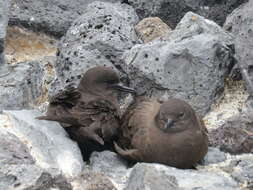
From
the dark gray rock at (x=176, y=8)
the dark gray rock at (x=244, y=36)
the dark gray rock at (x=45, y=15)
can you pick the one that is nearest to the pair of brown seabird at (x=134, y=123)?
the dark gray rock at (x=244, y=36)

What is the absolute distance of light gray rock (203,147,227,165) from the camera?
24.8 feet

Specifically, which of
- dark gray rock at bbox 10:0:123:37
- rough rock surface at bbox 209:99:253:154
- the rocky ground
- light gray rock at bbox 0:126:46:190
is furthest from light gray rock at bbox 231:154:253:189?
dark gray rock at bbox 10:0:123:37

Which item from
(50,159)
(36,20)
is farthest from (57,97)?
(36,20)

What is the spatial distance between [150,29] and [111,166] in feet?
10.5

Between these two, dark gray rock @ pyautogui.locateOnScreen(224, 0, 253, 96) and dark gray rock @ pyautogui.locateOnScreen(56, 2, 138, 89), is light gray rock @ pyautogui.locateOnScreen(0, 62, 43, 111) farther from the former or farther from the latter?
dark gray rock @ pyautogui.locateOnScreen(224, 0, 253, 96)

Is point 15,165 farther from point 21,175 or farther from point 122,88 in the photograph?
point 122,88

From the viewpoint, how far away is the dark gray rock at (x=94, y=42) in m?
9.12

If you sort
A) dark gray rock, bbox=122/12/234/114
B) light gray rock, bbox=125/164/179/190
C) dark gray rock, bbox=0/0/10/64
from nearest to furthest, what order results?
light gray rock, bbox=125/164/179/190 → dark gray rock, bbox=122/12/234/114 → dark gray rock, bbox=0/0/10/64

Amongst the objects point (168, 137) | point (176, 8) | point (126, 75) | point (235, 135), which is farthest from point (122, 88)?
point (176, 8)

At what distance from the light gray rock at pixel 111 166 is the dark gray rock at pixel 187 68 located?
1.25 m

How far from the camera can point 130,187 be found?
6441mm

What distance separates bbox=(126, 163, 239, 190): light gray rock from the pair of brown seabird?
772 millimetres

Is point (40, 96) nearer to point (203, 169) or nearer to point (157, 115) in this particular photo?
point (157, 115)

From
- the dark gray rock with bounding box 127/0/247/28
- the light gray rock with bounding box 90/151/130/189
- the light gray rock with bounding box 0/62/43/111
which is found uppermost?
the dark gray rock with bounding box 127/0/247/28
